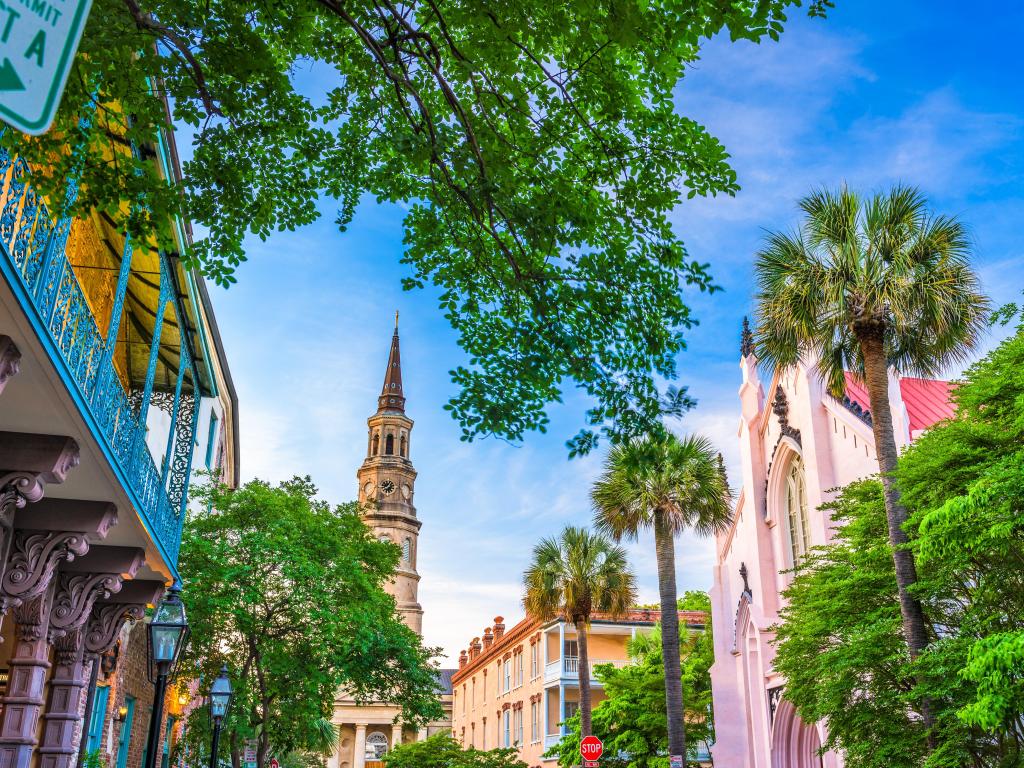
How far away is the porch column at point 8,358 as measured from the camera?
6.65 metres

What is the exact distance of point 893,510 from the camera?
1614cm

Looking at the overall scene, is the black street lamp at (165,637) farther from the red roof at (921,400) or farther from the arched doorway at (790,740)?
the arched doorway at (790,740)

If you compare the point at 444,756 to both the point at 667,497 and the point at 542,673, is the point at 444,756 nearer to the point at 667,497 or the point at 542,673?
the point at 542,673

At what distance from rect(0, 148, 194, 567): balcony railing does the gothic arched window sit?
22113 mm

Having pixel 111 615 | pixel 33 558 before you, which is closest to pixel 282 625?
pixel 111 615

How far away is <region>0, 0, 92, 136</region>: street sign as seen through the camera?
1.92 metres

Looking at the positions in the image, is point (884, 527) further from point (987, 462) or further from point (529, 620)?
point (529, 620)

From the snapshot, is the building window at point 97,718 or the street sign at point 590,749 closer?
the building window at point 97,718

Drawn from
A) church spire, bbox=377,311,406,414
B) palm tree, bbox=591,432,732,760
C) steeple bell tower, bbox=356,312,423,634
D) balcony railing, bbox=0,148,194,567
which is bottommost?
balcony railing, bbox=0,148,194,567

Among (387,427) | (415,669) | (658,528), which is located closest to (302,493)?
(415,669)

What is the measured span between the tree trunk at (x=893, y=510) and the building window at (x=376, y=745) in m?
76.3

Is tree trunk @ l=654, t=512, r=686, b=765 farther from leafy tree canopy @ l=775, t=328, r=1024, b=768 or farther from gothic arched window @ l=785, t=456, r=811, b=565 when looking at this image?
leafy tree canopy @ l=775, t=328, r=1024, b=768

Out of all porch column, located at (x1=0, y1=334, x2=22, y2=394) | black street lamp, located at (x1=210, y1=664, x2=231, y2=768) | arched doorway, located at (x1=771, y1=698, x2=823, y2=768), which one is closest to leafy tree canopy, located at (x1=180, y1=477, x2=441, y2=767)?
black street lamp, located at (x1=210, y1=664, x2=231, y2=768)

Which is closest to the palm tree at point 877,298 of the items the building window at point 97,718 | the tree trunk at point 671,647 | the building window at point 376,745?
the tree trunk at point 671,647
